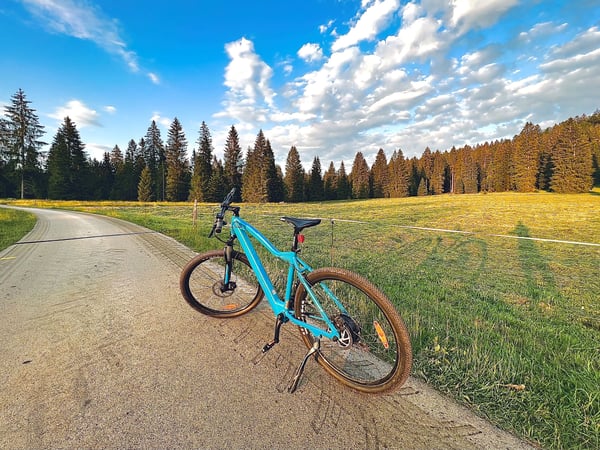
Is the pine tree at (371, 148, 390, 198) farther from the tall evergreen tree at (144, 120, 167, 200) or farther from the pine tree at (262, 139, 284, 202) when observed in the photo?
the tall evergreen tree at (144, 120, 167, 200)

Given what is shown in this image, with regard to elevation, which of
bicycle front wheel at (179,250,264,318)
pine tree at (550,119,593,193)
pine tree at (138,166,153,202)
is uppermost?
pine tree at (550,119,593,193)

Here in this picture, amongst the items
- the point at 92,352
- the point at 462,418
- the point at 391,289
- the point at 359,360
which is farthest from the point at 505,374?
the point at 92,352

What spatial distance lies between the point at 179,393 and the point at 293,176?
55.5 meters

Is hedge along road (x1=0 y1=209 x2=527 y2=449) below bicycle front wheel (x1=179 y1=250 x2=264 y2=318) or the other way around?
below

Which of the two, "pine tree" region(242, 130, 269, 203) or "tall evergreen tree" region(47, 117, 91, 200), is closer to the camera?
"tall evergreen tree" region(47, 117, 91, 200)

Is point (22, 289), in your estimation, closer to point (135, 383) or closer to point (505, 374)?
point (135, 383)

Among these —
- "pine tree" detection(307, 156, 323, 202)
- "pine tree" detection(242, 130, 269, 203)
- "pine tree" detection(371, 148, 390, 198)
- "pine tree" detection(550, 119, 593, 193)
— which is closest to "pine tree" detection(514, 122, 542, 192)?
"pine tree" detection(550, 119, 593, 193)

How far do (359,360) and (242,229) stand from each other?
5.54 feet

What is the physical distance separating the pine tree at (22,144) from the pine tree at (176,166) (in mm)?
18244

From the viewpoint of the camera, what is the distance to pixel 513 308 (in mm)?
4109

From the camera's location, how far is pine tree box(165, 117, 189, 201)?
155 ft

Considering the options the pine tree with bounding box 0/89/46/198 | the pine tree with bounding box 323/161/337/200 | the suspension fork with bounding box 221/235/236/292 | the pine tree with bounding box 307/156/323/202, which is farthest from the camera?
the pine tree with bounding box 323/161/337/200

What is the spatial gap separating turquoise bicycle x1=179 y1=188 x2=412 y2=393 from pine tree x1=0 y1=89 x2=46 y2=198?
54.9 m

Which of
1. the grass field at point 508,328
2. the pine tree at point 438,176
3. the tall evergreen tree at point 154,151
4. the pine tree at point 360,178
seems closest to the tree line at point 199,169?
the tall evergreen tree at point 154,151
